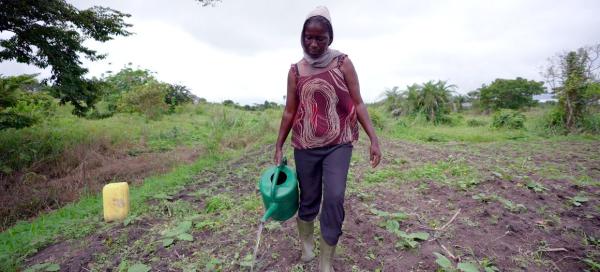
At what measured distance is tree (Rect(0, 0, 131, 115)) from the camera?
20.0 feet

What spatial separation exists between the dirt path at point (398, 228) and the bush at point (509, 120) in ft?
23.5

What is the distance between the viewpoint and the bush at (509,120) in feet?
34.8

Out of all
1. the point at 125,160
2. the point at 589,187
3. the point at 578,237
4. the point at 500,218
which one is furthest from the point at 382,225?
the point at 125,160

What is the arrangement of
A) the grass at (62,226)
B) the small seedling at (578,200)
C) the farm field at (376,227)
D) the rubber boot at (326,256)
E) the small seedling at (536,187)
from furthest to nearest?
the small seedling at (536,187)
the small seedling at (578,200)
the grass at (62,226)
the farm field at (376,227)
the rubber boot at (326,256)

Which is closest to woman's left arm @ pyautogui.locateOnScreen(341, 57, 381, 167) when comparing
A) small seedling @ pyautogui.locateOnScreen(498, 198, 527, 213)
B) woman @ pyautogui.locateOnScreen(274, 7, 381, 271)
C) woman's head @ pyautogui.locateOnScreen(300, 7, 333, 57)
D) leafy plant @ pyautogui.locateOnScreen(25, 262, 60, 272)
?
woman @ pyautogui.locateOnScreen(274, 7, 381, 271)

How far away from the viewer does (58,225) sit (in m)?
3.23

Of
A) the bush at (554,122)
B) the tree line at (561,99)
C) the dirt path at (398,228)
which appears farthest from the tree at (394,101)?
the dirt path at (398,228)

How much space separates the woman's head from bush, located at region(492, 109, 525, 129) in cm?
1088

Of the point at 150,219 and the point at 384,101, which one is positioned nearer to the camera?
the point at 150,219

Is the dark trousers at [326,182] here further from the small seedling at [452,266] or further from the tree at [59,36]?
the tree at [59,36]

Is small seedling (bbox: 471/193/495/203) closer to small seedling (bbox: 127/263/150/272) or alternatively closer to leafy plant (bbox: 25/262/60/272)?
small seedling (bbox: 127/263/150/272)

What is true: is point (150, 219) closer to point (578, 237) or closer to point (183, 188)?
point (183, 188)

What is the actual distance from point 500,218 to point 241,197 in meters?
2.39

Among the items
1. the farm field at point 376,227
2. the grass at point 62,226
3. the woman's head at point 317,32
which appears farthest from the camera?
the grass at point 62,226
